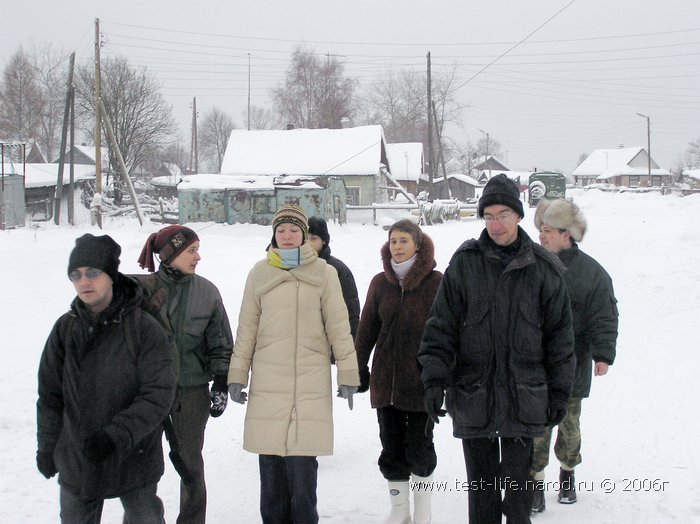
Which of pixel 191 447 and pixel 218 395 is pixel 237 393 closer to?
pixel 218 395

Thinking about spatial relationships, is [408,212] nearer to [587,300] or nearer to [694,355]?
[694,355]

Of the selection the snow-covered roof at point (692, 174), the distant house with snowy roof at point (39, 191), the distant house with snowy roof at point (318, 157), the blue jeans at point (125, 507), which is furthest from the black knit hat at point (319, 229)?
the snow-covered roof at point (692, 174)

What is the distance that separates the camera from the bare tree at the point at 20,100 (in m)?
55.6

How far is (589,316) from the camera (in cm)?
439

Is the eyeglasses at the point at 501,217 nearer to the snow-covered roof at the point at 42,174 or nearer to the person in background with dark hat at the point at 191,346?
the person in background with dark hat at the point at 191,346

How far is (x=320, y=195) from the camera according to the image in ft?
87.7

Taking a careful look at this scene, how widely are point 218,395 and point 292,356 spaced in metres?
0.49

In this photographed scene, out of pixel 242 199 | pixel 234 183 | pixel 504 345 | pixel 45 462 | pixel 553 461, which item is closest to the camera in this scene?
pixel 45 462

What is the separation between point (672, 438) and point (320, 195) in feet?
71.5

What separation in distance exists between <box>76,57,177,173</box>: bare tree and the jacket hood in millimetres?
43127

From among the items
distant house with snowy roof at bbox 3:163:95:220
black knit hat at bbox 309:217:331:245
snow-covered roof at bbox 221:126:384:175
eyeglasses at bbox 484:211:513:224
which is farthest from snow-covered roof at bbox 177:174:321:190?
eyeglasses at bbox 484:211:513:224

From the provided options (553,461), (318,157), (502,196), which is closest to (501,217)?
(502,196)

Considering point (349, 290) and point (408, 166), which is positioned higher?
point (408, 166)

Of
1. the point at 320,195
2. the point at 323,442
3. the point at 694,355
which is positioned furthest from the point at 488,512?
the point at 320,195
